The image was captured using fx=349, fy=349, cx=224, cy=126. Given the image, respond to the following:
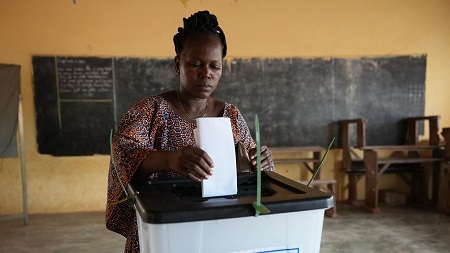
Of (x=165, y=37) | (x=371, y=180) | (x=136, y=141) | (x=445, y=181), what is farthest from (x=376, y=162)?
(x=136, y=141)

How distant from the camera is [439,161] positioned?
3.85m

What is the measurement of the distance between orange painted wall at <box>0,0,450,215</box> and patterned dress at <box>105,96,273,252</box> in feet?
9.29

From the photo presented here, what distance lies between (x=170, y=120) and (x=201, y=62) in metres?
0.18

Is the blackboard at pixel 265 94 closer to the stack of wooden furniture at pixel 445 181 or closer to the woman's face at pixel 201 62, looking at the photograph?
the stack of wooden furniture at pixel 445 181

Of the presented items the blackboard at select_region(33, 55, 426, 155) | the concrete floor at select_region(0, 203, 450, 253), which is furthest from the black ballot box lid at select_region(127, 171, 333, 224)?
the blackboard at select_region(33, 55, 426, 155)

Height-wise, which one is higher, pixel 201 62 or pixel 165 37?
pixel 165 37

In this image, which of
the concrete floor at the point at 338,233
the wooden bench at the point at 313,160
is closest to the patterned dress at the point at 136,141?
the concrete floor at the point at 338,233

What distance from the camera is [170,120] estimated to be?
94cm

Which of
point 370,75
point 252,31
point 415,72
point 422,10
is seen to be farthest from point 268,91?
point 422,10

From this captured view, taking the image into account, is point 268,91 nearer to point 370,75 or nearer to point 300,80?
point 300,80

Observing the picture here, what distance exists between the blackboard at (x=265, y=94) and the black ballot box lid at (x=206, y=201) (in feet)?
9.78

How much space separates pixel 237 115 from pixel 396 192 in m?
3.55

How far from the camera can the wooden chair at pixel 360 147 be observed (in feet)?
12.3

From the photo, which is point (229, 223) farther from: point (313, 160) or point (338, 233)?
point (313, 160)
